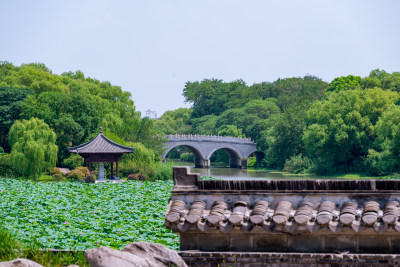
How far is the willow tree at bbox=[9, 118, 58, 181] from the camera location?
3756 cm

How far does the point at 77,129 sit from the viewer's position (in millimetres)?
45781

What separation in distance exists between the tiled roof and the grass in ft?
4.53

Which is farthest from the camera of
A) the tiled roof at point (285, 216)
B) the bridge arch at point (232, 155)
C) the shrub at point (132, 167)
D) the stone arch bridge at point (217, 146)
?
the bridge arch at point (232, 155)

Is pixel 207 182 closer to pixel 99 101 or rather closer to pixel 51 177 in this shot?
pixel 51 177

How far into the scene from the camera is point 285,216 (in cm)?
637

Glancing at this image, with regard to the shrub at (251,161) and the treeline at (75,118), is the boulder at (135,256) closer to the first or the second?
the treeline at (75,118)

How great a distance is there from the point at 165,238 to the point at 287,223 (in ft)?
21.9

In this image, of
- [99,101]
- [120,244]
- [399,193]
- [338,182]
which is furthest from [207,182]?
[99,101]

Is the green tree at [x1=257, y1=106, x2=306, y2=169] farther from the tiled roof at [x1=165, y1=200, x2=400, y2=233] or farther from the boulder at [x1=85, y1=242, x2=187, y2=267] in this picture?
the boulder at [x1=85, y1=242, x2=187, y2=267]

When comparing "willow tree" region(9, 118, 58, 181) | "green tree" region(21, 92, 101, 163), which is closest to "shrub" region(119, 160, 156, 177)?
"willow tree" region(9, 118, 58, 181)

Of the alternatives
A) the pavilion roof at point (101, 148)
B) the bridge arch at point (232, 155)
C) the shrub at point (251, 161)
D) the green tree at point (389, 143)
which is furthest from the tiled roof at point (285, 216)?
the shrub at point (251, 161)

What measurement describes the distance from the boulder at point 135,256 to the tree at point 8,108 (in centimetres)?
4438

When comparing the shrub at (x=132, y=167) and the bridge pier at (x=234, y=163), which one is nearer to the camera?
the shrub at (x=132, y=167)

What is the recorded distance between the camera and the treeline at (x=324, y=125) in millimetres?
49219
